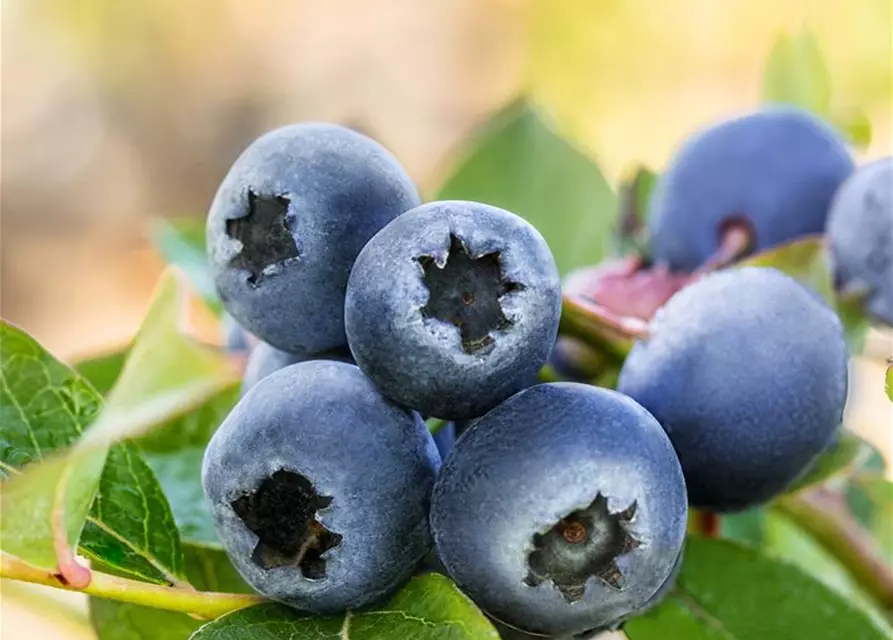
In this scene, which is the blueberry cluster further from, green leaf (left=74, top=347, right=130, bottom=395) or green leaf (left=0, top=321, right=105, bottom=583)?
green leaf (left=74, top=347, right=130, bottom=395)

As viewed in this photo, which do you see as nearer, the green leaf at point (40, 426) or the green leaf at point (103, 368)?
the green leaf at point (40, 426)

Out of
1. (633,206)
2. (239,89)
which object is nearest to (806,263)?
(633,206)

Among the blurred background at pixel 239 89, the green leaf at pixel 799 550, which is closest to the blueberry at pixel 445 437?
the green leaf at pixel 799 550

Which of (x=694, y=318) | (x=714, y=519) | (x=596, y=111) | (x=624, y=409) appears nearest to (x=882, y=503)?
(x=714, y=519)

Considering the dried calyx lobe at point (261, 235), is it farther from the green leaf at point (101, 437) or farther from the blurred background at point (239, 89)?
the blurred background at point (239, 89)

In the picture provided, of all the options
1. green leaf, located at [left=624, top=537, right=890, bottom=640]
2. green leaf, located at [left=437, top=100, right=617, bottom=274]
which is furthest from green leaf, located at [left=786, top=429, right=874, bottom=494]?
green leaf, located at [left=437, top=100, right=617, bottom=274]

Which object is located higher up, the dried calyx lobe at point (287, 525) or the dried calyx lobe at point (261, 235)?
the dried calyx lobe at point (261, 235)
